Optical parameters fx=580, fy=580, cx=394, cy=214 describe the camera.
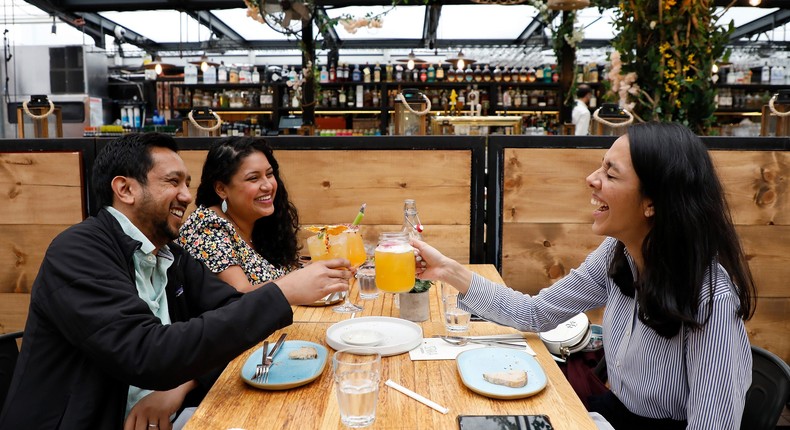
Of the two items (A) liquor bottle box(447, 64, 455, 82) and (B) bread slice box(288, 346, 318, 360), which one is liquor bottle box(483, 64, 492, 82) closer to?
(A) liquor bottle box(447, 64, 455, 82)

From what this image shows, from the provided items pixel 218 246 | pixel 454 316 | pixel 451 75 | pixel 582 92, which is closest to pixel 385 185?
pixel 218 246

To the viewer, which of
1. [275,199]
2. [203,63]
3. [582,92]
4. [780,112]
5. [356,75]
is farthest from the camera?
[356,75]

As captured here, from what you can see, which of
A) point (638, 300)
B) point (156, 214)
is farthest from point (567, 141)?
point (156, 214)

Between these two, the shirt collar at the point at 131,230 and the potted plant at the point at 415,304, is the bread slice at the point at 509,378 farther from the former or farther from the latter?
the shirt collar at the point at 131,230

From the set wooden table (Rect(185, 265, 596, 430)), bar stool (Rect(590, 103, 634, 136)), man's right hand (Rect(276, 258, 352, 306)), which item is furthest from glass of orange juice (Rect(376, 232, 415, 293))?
bar stool (Rect(590, 103, 634, 136))

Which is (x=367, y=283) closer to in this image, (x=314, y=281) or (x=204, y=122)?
(x=314, y=281)

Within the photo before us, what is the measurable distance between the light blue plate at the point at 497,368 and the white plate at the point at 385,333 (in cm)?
16

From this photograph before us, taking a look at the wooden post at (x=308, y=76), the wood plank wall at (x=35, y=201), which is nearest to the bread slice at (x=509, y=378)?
the wood plank wall at (x=35, y=201)

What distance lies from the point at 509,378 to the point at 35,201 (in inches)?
108

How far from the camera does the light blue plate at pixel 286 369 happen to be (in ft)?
4.15

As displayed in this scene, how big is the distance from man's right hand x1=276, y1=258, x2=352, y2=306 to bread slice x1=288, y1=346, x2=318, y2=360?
114mm

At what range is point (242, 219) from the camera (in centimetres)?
240

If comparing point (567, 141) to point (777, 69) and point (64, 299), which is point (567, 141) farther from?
point (777, 69)

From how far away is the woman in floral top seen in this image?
2.09 m
